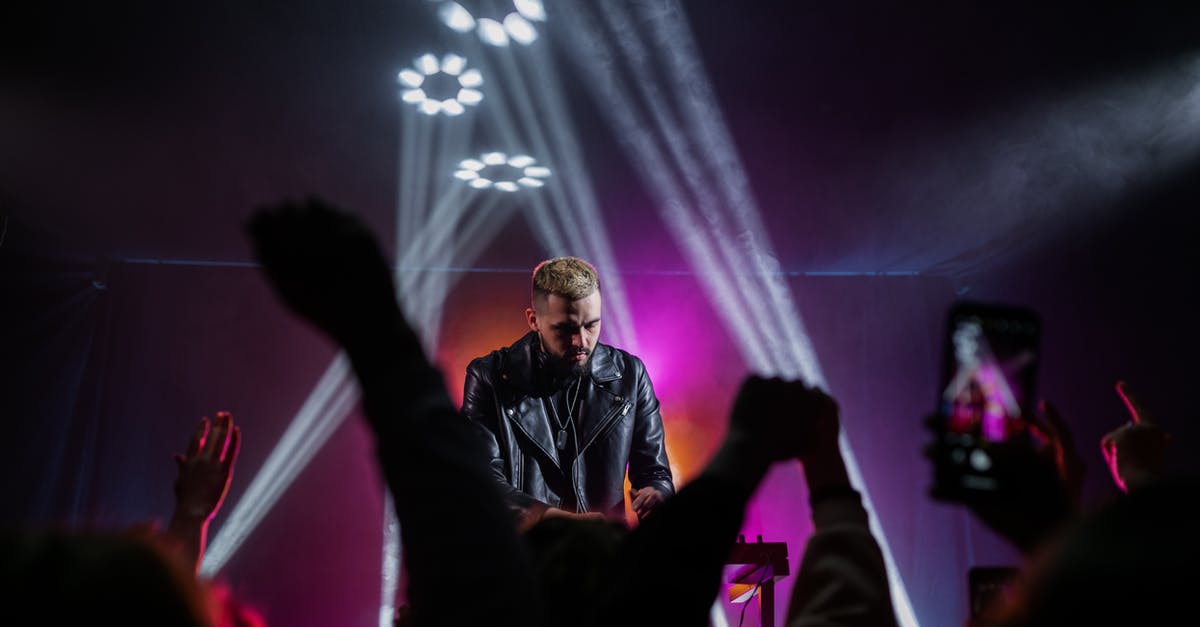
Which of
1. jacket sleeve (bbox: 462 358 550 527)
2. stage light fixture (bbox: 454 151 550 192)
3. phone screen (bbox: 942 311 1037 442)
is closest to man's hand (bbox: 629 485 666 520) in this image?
jacket sleeve (bbox: 462 358 550 527)

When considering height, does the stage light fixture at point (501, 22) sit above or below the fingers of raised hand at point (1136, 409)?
above

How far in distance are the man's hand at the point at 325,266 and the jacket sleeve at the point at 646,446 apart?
2.66m

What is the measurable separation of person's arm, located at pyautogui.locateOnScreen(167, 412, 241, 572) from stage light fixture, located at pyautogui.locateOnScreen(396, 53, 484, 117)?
8.29ft

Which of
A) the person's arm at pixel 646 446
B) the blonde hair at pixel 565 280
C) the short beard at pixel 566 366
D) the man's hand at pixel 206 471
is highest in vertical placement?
the blonde hair at pixel 565 280

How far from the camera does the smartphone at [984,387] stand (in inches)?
36.4

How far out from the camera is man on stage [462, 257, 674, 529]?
10.6 feet

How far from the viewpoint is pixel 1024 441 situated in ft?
3.16

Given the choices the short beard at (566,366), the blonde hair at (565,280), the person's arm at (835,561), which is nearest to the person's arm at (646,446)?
the short beard at (566,366)

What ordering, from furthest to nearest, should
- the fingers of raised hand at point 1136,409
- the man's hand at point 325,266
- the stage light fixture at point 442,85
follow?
the stage light fixture at point 442,85, the fingers of raised hand at point 1136,409, the man's hand at point 325,266

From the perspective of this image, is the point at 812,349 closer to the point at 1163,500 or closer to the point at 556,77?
the point at 556,77

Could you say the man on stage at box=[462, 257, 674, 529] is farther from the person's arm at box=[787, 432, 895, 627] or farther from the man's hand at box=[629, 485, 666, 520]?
the person's arm at box=[787, 432, 895, 627]

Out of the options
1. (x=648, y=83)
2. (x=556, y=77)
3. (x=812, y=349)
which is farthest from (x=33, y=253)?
(x=812, y=349)

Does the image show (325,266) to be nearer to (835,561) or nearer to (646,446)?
(835,561)

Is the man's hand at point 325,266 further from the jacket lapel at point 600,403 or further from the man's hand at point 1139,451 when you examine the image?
the jacket lapel at point 600,403
